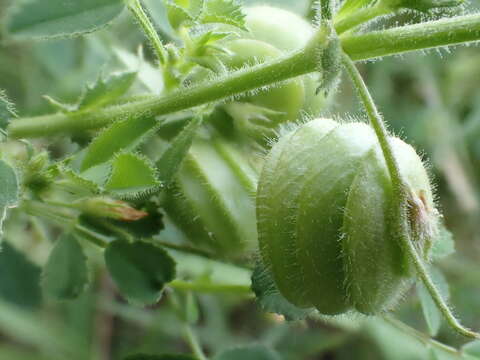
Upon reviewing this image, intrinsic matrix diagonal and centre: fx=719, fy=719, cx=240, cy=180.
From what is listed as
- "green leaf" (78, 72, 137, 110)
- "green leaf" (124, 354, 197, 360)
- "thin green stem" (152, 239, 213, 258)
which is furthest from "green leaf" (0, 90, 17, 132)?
"green leaf" (124, 354, 197, 360)

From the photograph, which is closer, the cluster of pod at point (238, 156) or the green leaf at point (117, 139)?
the green leaf at point (117, 139)

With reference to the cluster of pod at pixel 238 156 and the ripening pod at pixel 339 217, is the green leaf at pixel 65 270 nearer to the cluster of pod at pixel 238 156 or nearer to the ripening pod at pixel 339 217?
the cluster of pod at pixel 238 156

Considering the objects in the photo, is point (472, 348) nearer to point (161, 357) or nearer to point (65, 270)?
point (161, 357)

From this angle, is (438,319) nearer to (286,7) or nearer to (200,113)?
(200,113)

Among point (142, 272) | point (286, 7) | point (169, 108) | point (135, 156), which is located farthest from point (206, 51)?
point (286, 7)

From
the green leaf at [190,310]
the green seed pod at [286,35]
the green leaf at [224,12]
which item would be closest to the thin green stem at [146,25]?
the green leaf at [224,12]
